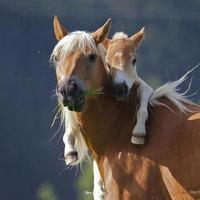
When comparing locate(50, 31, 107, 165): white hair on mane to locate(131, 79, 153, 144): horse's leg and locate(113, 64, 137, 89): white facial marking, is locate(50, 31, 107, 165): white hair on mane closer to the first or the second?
locate(113, 64, 137, 89): white facial marking

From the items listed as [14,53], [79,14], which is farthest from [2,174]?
[79,14]

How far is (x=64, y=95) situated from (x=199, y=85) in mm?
2312

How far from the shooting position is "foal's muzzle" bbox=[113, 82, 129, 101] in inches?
159

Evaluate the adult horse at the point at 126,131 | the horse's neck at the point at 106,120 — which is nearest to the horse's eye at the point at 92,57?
the adult horse at the point at 126,131

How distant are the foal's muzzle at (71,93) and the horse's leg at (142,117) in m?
0.37

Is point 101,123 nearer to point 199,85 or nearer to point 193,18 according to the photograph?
point 199,85

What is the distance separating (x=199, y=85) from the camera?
5812 millimetres

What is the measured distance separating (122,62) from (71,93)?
582mm

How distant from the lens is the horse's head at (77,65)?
380 cm

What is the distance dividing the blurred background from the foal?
1600mm

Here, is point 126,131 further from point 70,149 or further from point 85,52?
point 85,52

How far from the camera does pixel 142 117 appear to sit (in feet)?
13.1

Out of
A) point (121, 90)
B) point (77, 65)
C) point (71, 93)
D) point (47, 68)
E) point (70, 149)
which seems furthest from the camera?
point (47, 68)

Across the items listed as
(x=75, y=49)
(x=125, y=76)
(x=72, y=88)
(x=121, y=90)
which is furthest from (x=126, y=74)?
(x=72, y=88)
